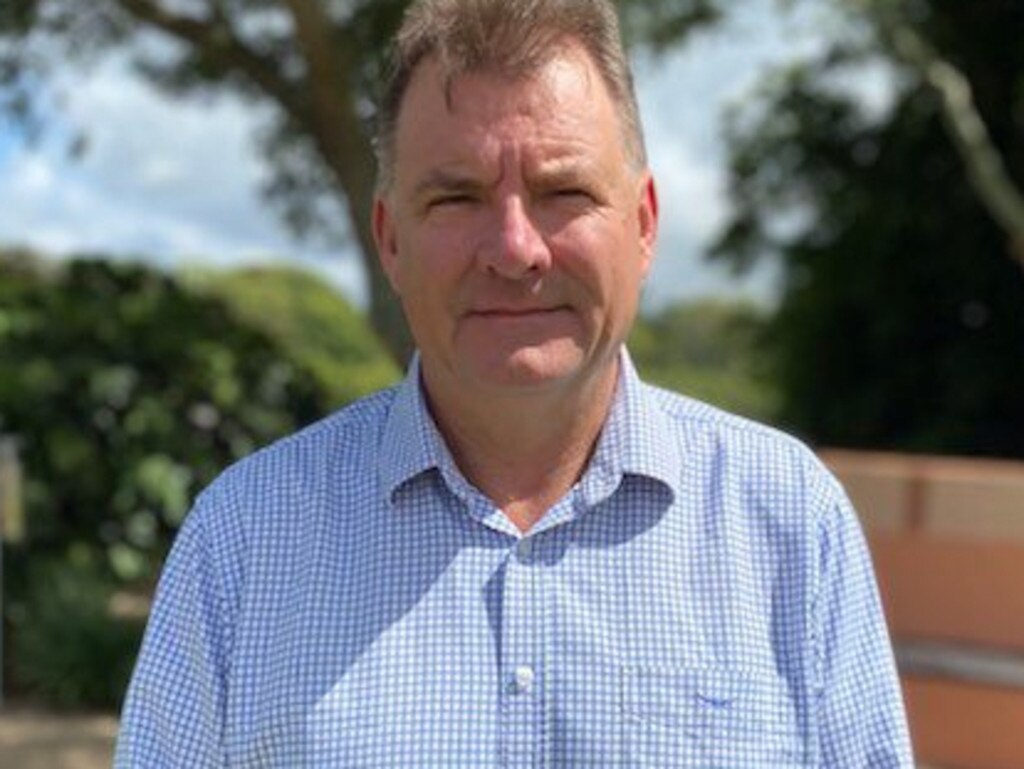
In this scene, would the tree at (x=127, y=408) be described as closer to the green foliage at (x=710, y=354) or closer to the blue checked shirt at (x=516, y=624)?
the green foliage at (x=710, y=354)

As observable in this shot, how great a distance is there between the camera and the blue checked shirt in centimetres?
204

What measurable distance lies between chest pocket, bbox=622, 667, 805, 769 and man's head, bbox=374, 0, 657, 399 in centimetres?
33

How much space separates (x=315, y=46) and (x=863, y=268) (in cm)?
879

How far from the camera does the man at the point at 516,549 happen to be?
6.70 ft

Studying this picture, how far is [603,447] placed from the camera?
2170mm

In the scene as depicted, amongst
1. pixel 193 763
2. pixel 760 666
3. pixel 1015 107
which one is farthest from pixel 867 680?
pixel 1015 107

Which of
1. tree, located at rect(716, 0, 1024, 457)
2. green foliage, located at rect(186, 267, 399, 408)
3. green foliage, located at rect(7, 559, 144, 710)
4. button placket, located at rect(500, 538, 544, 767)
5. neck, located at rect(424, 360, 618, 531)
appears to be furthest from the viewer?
tree, located at rect(716, 0, 1024, 457)

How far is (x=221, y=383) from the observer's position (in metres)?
8.98

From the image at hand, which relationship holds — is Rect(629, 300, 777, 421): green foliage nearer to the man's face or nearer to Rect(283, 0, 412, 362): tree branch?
Rect(283, 0, 412, 362): tree branch

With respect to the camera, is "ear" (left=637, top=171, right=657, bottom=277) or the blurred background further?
the blurred background

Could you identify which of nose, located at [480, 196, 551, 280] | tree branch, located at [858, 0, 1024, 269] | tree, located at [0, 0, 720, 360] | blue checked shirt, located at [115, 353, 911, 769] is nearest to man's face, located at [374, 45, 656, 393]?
nose, located at [480, 196, 551, 280]

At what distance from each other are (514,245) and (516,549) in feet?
1.07

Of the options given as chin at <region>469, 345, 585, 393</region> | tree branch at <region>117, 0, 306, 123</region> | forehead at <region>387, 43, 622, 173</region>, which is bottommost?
chin at <region>469, 345, 585, 393</region>

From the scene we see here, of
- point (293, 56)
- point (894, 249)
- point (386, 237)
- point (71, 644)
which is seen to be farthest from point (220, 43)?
point (894, 249)
